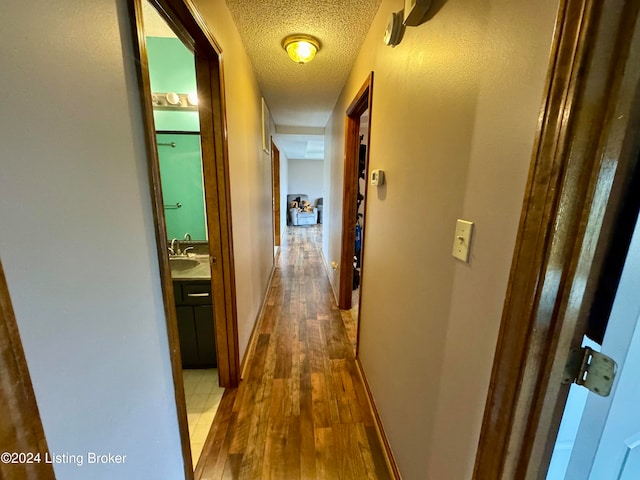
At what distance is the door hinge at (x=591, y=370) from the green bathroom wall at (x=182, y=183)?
7.45ft

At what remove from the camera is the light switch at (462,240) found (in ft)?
2.43

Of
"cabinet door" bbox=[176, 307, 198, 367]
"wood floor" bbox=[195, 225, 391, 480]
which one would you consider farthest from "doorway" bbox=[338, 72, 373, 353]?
"cabinet door" bbox=[176, 307, 198, 367]

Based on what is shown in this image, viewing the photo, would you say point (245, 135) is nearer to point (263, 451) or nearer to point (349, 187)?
point (349, 187)

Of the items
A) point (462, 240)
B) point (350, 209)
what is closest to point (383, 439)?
point (462, 240)

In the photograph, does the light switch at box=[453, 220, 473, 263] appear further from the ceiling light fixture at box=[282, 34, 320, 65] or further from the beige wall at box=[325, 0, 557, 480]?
the ceiling light fixture at box=[282, 34, 320, 65]

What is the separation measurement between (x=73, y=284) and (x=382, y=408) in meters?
1.55

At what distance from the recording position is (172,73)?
6.58 ft

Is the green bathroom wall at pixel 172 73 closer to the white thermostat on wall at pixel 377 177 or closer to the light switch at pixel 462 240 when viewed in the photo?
the white thermostat on wall at pixel 377 177

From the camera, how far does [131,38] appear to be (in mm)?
687

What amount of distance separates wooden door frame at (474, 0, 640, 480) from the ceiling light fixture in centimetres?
179

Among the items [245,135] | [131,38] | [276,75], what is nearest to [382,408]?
[131,38]

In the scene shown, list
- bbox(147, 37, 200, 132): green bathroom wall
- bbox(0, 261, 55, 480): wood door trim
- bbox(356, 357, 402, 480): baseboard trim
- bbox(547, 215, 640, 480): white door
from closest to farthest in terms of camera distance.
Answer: bbox(0, 261, 55, 480): wood door trim < bbox(547, 215, 640, 480): white door < bbox(356, 357, 402, 480): baseboard trim < bbox(147, 37, 200, 132): green bathroom wall

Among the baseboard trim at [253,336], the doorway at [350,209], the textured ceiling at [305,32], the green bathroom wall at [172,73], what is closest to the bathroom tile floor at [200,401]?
the baseboard trim at [253,336]

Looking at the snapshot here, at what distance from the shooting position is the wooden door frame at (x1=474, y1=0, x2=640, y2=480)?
1.48 ft
